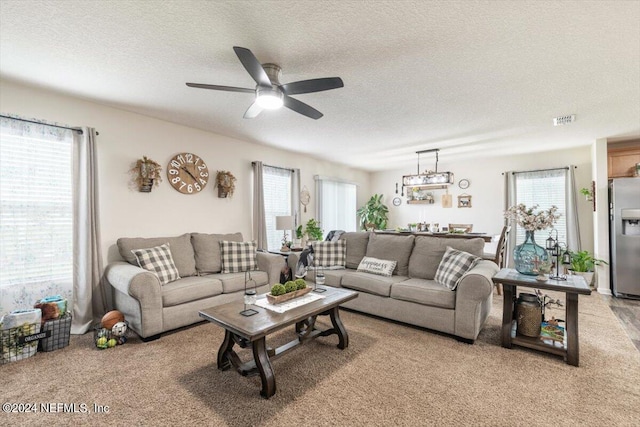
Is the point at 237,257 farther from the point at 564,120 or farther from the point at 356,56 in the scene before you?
the point at 564,120

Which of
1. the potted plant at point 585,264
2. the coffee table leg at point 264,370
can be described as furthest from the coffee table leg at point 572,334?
the potted plant at point 585,264

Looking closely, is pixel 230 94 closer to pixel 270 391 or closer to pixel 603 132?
pixel 270 391

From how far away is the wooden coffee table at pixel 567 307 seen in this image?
7.46 feet

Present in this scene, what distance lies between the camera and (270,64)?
93.0 inches

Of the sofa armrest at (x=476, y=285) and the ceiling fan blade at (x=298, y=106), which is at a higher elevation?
the ceiling fan blade at (x=298, y=106)

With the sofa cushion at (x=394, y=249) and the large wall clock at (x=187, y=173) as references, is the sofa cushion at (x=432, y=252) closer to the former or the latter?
the sofa cushion at (x=394, y=249)

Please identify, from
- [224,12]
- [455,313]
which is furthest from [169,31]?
[455,313]

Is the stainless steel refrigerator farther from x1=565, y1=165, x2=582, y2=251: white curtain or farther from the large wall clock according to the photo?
the large wall clock

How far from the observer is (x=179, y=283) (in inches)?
123

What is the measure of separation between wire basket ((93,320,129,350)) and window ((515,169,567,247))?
681cm

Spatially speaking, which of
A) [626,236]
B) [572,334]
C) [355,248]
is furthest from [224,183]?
[626,236]

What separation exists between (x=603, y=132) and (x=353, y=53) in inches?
180

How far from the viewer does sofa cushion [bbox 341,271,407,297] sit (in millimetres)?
3221

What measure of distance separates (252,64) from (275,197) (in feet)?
11.8
